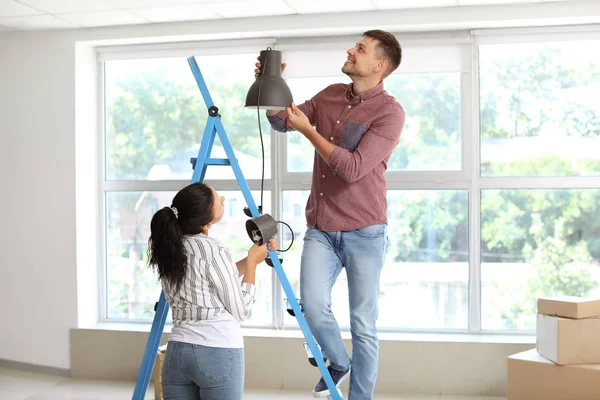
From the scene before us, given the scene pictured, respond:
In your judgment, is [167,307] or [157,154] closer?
[167,307]

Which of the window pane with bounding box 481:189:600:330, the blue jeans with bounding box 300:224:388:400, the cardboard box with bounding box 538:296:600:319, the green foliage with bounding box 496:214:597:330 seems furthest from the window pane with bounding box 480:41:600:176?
the blue jeans with bounding box 300:224:388:400

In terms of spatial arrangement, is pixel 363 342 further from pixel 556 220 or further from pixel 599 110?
pixel 599 110

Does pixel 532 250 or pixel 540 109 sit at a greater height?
pixel 540 109

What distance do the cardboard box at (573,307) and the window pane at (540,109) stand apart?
1.14 meters

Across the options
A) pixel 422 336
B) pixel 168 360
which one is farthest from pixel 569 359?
pixel 168 360

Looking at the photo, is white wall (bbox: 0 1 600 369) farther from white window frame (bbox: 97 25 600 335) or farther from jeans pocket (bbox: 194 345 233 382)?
jeans pocket (bbox: 194 345 233 382)

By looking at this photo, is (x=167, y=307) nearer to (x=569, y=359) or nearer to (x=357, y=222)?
(x=357, y=222)

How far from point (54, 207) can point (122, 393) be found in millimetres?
1357

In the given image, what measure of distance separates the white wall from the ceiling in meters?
0.23

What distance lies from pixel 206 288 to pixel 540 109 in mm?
2907

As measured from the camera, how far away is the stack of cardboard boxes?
12.1 feet

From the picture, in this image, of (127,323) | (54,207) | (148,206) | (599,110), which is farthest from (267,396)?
(599,110)

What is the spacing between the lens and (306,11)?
4.62 metres

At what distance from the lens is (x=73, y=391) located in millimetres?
4852
